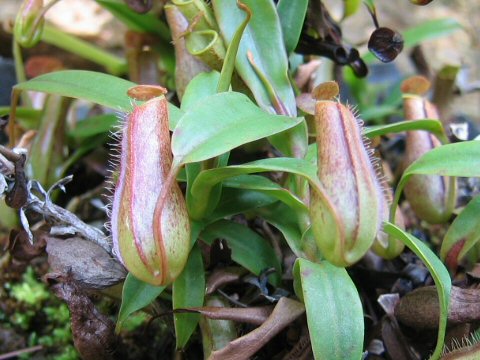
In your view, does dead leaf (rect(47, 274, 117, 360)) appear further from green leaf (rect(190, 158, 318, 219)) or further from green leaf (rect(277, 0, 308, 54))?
green leaf (rect(277, 0, 308, 54))

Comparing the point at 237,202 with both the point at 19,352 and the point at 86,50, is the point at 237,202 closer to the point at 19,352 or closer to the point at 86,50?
the point at 19,352

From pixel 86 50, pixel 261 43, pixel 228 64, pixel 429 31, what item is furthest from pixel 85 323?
pixel 429 31

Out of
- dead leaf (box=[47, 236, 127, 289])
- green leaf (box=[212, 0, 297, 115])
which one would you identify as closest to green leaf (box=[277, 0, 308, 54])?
green leaf (box=[212, 0, 297, 115])

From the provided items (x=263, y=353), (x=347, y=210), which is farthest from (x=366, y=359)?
(x=347, y=210)

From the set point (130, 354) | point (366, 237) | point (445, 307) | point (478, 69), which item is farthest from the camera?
point (478, 69)

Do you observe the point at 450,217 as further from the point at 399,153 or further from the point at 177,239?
the point at 177,239

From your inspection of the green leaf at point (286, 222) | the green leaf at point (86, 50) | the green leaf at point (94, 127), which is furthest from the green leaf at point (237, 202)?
the green leaf at point (86, 50)

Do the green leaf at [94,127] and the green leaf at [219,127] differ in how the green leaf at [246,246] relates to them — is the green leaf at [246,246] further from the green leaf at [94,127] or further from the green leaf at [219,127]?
the green leaf at [94,127]
